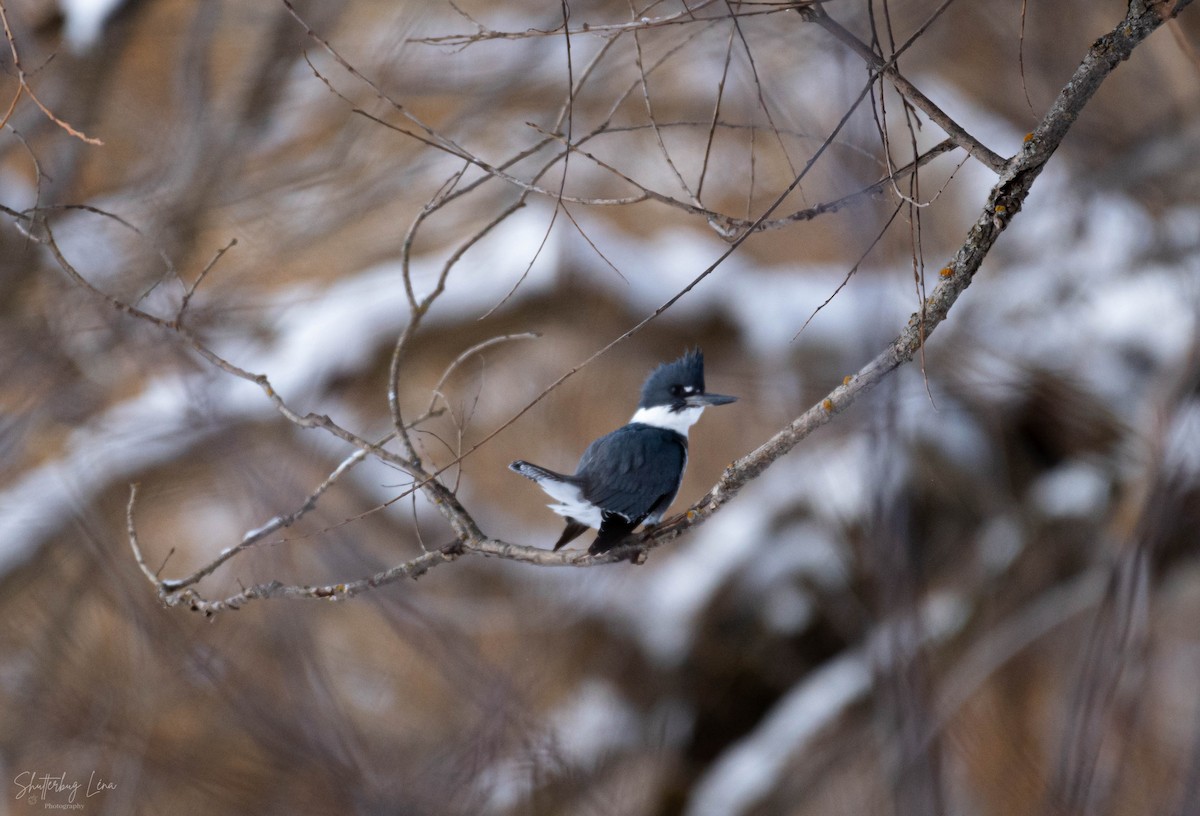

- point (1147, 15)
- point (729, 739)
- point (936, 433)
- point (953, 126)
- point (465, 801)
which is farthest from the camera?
point (729, 739)

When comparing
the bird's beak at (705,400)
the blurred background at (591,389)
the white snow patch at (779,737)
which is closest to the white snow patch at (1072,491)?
the blurred background at (591,389)

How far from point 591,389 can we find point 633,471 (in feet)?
8.96

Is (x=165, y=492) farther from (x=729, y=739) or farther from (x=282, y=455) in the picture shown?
(x=729, y=739)

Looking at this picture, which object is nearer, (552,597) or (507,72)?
(552,597)

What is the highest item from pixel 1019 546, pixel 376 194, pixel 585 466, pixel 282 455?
pixel 376 194

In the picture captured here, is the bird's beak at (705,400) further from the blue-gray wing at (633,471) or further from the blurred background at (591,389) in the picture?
the blurred background at (591,389)

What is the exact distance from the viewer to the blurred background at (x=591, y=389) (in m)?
3.91

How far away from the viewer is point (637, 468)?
216cm

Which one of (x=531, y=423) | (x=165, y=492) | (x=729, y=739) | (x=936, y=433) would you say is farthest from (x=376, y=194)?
(x=729, y=739)

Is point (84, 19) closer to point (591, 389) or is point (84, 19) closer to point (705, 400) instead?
point (591, 389)

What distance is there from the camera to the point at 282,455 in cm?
433

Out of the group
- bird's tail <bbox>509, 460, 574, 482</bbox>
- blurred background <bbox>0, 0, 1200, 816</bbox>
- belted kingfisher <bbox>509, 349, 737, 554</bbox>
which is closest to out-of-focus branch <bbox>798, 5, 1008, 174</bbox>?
belted kingfisher <bbox>509, 349, 737, 554</bbox>

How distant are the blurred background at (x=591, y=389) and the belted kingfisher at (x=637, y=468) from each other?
4.72ft

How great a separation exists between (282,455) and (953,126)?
3.73 metres
